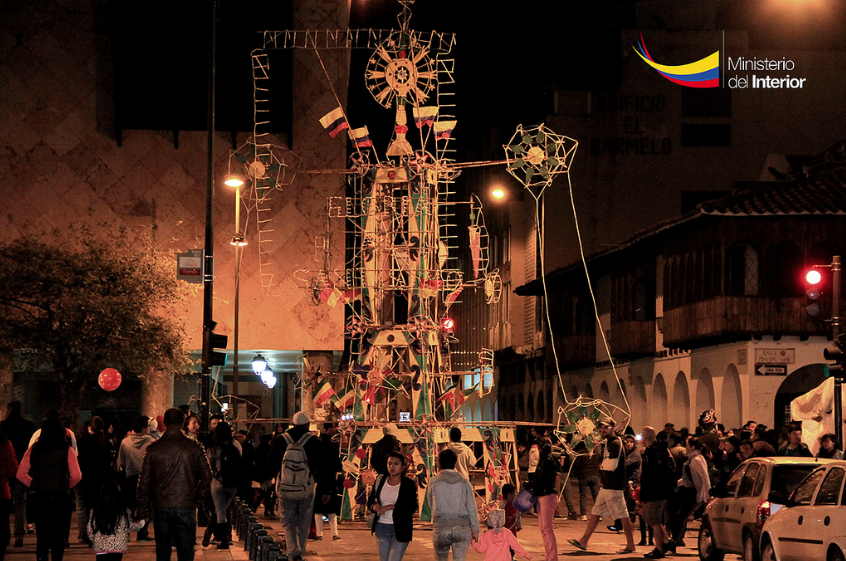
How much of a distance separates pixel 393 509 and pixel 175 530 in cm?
212

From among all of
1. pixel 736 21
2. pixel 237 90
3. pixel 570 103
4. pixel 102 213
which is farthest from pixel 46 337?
pixel 736 21

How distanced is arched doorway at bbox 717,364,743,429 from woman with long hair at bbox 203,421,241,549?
2231 cm

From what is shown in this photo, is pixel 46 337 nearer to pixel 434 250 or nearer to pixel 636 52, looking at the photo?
pixel 434 250

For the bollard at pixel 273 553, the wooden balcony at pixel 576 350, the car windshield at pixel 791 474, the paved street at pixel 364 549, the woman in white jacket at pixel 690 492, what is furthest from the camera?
the wooden balcony at pixel 576 350

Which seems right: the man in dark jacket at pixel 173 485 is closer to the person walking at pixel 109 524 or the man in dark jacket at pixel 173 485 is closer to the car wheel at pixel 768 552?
the person walking at pixel 109 524

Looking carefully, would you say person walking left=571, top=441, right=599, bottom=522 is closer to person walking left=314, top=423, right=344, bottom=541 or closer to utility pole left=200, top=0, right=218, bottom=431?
person walking left=314, top=423, right=344, bottom=541

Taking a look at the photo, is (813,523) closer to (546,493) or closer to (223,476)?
(546,493)

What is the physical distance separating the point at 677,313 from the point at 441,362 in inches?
715

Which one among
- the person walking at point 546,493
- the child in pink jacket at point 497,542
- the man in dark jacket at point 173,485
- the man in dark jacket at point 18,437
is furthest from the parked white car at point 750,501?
→ the man in dark jacket at point 18,437

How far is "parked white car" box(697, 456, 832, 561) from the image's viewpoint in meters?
16.0

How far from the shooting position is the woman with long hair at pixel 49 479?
49.1 ft

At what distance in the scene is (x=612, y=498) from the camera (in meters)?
19.8

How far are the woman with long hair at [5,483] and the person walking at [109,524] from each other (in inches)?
135

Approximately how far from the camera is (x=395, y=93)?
24156 mm
